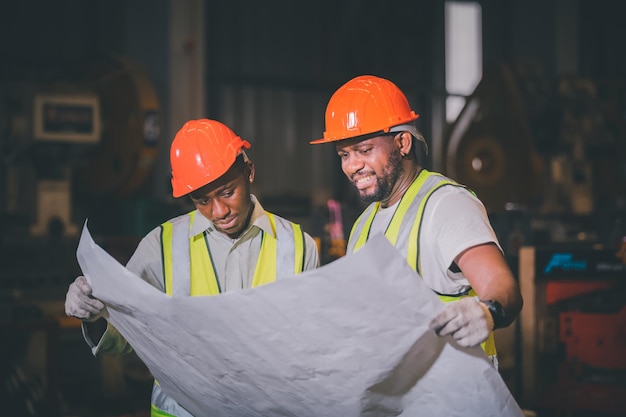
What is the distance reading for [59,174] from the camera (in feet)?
14.4

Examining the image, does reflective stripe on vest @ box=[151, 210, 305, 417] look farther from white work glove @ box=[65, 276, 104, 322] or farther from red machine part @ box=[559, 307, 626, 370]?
red machine part @ box=[559, 307, 626, 370]

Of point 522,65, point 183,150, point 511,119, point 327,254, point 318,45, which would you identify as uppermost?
point 318,45

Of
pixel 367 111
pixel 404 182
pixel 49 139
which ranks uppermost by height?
pixel 49 139

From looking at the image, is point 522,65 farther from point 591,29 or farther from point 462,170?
point 591,29

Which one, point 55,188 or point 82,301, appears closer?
point 82,301

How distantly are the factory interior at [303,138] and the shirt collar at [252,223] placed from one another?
1.94 metres

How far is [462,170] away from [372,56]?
7.92 ft

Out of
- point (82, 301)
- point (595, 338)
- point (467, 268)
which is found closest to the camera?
point (467, 268)

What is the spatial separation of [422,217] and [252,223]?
462mm

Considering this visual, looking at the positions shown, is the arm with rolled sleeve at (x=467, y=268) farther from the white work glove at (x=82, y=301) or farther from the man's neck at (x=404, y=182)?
the white work glove at (x=82, y=301)

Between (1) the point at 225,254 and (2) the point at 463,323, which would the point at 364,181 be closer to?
(1) the point at 225,254

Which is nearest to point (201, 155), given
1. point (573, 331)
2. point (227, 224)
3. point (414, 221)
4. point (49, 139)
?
point (227, 224)

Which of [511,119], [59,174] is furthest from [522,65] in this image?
[59,174]

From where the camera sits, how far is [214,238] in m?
1.77
